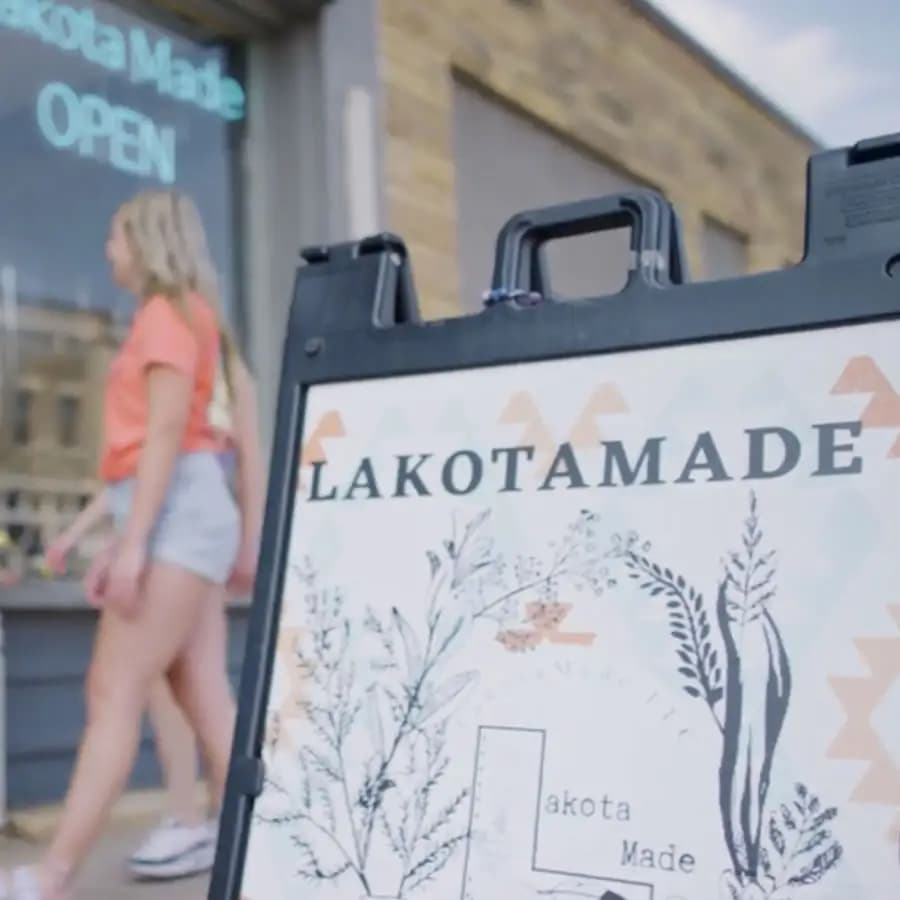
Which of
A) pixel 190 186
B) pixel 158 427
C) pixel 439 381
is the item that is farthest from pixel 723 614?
pixel 190 186

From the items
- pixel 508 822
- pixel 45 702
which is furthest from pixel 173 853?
pixel 508 822

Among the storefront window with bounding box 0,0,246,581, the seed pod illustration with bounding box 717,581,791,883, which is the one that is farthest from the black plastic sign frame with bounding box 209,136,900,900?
the storefront window with bounding box 0,0,246,581

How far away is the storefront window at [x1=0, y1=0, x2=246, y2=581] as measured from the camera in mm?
2549

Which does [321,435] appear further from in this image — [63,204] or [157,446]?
[63,204]

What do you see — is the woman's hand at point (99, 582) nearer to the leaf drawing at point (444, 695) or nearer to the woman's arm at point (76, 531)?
the woman's arm at point (76, 531)

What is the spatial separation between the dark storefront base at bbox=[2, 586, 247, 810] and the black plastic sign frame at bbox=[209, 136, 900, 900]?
5.10 feet

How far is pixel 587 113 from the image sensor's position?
3.88 meters

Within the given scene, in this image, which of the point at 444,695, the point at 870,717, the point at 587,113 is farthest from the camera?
the point at 587,113

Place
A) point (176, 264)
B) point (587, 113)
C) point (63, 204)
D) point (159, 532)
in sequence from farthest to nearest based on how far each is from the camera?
point (587, 113), point (63, 204), point (176, 264), point (159, 532)

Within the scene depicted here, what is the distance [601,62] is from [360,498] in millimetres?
3420

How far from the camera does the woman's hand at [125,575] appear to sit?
6.37 feet

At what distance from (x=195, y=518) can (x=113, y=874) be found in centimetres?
59

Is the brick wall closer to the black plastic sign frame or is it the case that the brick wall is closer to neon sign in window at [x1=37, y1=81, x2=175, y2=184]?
neon sign in window at [x1=37, y1=81, x2=175, y2=184]

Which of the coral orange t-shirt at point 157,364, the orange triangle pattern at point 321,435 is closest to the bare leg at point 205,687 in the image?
the coral orange t-shirt at point 157,364
